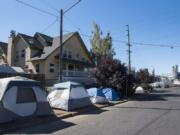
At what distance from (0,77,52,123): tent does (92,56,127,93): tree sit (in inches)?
575

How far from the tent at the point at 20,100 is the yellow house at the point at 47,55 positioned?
22.6 meters

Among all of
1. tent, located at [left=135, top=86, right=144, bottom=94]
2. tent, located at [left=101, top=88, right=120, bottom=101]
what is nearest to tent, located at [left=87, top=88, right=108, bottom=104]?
tent, located at [left=101, top=88, right=120, bottom=101]

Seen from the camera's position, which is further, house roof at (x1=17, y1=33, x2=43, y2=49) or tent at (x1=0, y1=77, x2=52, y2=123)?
house roof at (x1=17, y1=33, x2=43, y2=49)

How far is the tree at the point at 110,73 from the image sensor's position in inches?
1093

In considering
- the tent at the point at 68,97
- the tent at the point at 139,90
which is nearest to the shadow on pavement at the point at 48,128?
the tent at the point at 68,97

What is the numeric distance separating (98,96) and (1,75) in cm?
978

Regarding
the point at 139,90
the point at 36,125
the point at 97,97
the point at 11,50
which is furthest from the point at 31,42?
the point at 36,125

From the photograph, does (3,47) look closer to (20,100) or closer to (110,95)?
(110,95)

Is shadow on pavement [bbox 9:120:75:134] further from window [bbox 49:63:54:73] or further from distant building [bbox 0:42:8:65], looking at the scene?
distant building [bbox 0:42:8:65]

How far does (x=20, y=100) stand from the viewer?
40.9 feet

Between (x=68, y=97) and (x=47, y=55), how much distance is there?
2126 cm

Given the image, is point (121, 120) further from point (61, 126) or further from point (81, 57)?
point (81, 57)

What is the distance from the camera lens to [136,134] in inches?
389

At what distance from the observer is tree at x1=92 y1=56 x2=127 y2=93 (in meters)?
27.8
